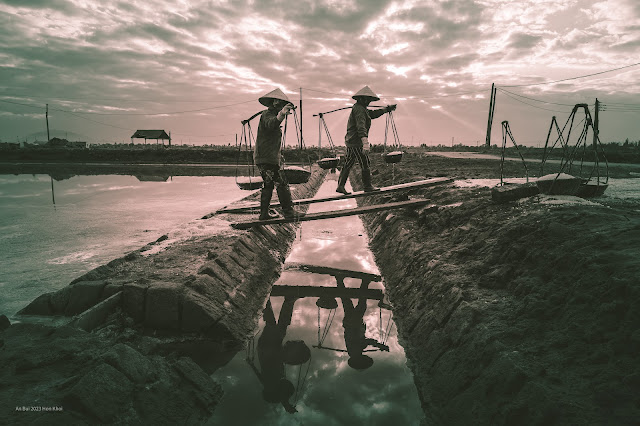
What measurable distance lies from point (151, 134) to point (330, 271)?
61141mm

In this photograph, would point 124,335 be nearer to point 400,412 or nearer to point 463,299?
point 400,412

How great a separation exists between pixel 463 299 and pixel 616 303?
163 centimetres

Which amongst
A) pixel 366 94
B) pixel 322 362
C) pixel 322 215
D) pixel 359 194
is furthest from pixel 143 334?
pixel 366 94

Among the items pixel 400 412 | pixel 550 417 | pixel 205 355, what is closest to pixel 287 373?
pixel 205 355

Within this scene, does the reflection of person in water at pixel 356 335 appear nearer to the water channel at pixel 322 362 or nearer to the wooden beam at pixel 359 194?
the water channel at pixel 322 362

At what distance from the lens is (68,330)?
432 centimetres

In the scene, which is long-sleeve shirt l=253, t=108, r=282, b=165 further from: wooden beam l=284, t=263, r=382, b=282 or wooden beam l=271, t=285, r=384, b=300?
wooden beam l=271, t=285, r=384, b=300

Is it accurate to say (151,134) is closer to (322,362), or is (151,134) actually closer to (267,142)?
(267,142)

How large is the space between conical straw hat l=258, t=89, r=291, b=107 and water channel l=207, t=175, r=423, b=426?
3576 millimetres

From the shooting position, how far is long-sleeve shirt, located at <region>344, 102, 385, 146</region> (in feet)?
28.6

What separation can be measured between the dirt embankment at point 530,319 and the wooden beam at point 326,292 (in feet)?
1.97

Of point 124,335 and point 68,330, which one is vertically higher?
point 68,330

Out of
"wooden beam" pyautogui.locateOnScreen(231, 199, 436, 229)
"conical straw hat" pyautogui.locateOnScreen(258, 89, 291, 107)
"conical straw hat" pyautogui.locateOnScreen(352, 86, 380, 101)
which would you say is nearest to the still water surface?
"wooden beam" pyautogui.locateOnScreen(231, 199, 436, 229)

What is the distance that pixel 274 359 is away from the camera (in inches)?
198
